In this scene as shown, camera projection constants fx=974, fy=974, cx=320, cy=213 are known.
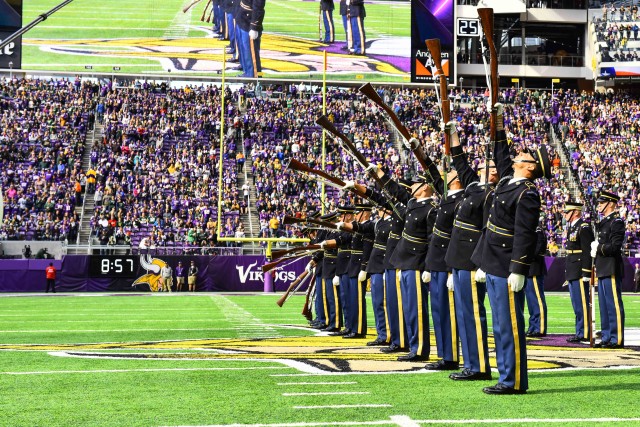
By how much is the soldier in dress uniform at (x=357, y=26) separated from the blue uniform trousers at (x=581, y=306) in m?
38.7

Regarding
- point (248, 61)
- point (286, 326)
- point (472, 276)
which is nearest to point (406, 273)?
point (472, 276)

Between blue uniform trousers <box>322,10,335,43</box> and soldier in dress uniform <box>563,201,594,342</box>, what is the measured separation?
38.7 m

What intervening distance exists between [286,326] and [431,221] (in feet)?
21.1

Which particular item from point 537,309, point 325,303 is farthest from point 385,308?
point 325,303

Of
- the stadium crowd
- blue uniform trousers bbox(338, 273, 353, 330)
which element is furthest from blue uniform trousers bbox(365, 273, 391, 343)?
the stadium crowd

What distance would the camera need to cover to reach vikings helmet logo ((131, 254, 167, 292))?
34562 mm

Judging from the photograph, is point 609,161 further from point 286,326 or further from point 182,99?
point 286,326

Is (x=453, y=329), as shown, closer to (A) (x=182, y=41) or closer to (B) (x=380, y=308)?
(B) (x=380, y=308)

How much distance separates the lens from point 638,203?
128 feet

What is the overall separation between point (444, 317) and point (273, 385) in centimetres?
218

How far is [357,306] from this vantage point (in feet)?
44.4

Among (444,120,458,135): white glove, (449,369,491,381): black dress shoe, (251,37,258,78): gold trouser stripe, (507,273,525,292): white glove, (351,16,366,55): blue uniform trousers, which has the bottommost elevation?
(449,369,491,381): black dress shoe

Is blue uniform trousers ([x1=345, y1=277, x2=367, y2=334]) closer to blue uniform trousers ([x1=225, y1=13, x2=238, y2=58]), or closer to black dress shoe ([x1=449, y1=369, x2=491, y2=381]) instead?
black dress shoe ([x1=449, y1=369, x2=491, y2=381])

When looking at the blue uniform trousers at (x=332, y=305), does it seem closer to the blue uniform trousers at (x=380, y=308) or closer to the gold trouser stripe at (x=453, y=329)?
the blue uniform trousers at (x=380, y=308)
